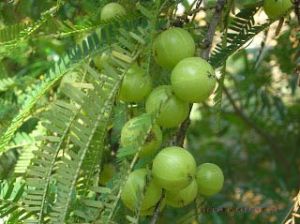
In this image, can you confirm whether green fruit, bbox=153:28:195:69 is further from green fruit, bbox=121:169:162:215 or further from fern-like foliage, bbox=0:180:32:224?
fern-like foliage, bbox=0:180:32:224

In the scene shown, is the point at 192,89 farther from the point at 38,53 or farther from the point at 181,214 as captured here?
the point at 181,214

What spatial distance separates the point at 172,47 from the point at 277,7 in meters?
0.32

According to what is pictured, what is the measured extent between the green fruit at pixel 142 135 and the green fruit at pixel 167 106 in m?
0.02

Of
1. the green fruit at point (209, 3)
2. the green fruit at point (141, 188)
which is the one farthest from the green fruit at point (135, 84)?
the green fruit at point (209, 3)

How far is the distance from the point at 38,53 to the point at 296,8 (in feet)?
2.93

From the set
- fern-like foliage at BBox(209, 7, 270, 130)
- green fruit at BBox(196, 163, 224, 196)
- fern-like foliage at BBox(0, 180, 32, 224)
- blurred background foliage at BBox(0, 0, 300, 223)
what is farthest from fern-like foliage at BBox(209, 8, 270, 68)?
fern-like foliage at BBox(0, 180, 32, 224)

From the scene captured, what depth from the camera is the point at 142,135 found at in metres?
0.70

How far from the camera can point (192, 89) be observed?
2.47 feet

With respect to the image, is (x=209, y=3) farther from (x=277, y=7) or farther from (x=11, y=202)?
(x=11, y=202)

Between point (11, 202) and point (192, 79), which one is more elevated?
point (192, 79)

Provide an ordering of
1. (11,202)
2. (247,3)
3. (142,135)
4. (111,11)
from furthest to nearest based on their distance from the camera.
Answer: (247,3) → (111,11) → (11,202) → (142,135)

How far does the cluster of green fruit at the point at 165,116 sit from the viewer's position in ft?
2.36

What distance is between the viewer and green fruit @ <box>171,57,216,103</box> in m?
0.75

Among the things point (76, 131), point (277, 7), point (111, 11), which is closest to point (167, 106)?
point (76, 131)
